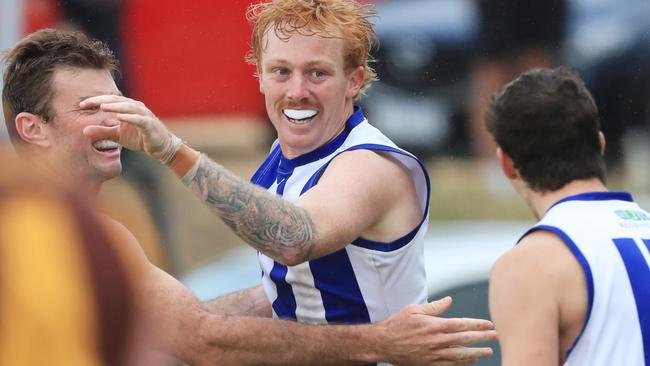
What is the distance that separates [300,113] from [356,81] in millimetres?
275

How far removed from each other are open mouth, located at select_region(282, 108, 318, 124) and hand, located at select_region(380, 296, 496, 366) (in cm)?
69

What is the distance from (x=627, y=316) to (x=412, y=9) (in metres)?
5.82

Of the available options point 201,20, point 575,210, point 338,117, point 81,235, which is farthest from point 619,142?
point 81,235

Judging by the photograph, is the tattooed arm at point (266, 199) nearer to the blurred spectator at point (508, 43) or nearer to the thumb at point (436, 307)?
the thumb at point (436, 307)

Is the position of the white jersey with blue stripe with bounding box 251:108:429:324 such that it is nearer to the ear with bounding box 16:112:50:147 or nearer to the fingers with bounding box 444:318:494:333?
the fingers with bounding box 444:318:494:333

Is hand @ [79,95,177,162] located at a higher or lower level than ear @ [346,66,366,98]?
higher

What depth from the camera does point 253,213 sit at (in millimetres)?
3414

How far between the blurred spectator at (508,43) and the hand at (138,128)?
4.93m

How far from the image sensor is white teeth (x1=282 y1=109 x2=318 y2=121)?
153 inches

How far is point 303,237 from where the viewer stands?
3422 millimetres

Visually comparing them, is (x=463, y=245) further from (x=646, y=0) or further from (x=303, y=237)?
(x=646, y=0)

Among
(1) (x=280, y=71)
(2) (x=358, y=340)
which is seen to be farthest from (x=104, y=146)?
(2) (x=358, y=340)

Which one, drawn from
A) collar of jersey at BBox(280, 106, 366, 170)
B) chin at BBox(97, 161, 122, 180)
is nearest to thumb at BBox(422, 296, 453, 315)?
collar of jersey at BBox(280, 106, 366, 170)

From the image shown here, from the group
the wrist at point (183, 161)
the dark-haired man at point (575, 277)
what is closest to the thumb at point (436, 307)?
the dark-haired man at point (575, 277)
